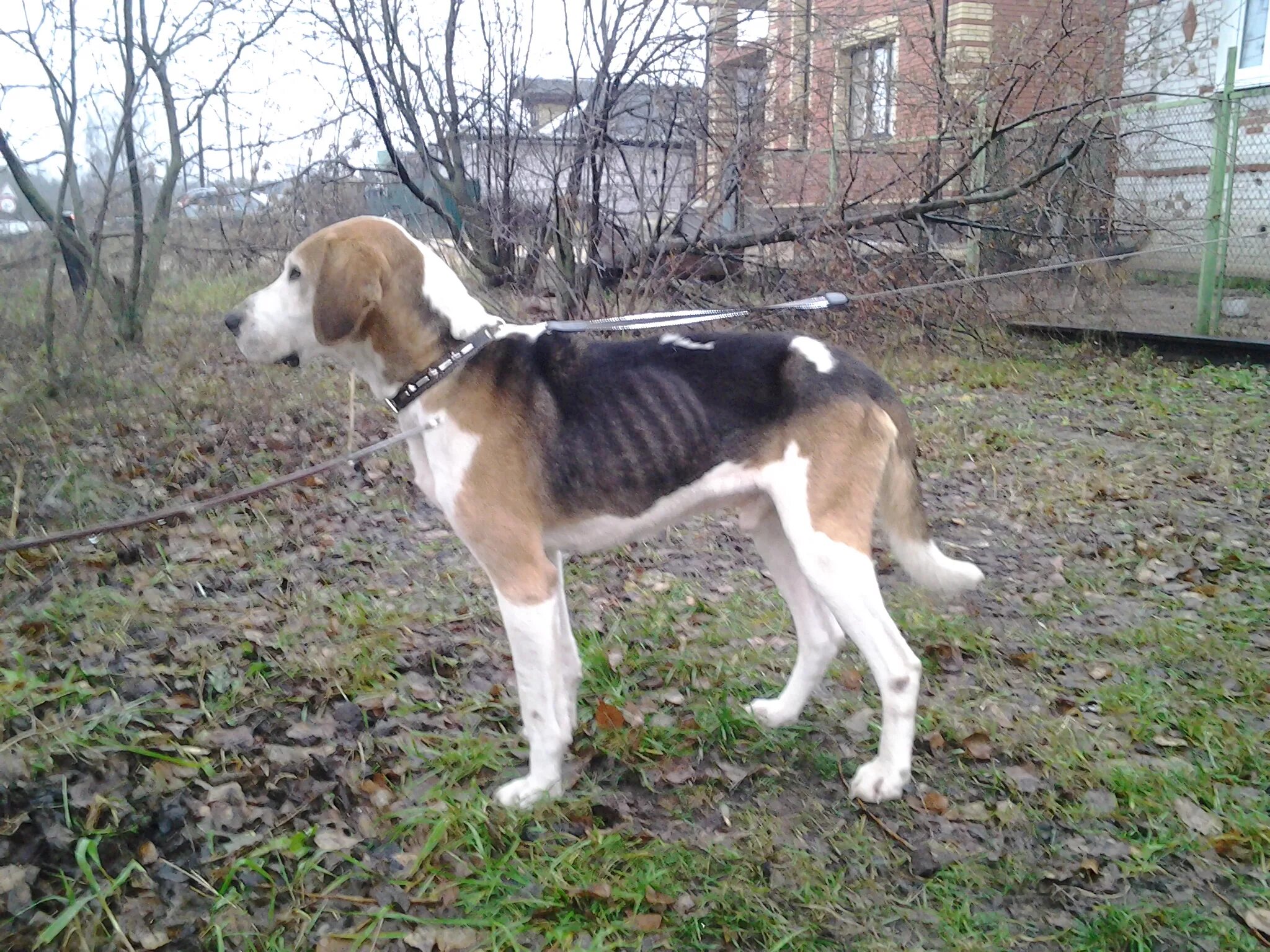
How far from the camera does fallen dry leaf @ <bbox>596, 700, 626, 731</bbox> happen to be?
361 centimetres

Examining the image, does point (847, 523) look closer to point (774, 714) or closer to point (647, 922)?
point (774, 714)

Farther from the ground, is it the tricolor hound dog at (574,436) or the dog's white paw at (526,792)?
the tricolor hound dog at (574,436)

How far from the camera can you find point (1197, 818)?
3.11 meters

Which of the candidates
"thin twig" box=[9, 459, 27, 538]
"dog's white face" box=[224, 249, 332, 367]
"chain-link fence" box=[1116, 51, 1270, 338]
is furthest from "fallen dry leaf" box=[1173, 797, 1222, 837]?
"chain-link fence" box=[1116, 51, 1270, 338]

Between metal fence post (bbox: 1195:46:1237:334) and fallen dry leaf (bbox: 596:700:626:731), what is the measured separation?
844 cm

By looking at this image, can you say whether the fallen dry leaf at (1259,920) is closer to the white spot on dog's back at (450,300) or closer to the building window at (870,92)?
the white spot on dog's back at (450,300)

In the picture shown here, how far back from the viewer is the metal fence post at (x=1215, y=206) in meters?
9.74

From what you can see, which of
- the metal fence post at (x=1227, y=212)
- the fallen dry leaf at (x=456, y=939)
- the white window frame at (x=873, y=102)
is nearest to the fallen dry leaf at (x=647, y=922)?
the fallen dry leaf at (x=456, y=939)

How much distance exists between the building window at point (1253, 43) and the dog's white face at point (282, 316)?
53.3 feet

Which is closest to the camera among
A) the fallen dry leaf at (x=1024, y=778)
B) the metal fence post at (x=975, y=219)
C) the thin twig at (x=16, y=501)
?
the fallen dry leaf at (x=1024, y=778)

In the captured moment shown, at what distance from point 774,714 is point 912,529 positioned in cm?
85

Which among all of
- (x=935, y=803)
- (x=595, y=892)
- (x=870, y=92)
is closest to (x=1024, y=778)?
(x=935, y=803)

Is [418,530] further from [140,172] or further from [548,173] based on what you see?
[140,172]

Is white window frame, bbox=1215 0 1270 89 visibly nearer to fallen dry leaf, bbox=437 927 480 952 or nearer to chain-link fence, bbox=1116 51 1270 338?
chain-link fence, bbox=1116 51 1270 338
